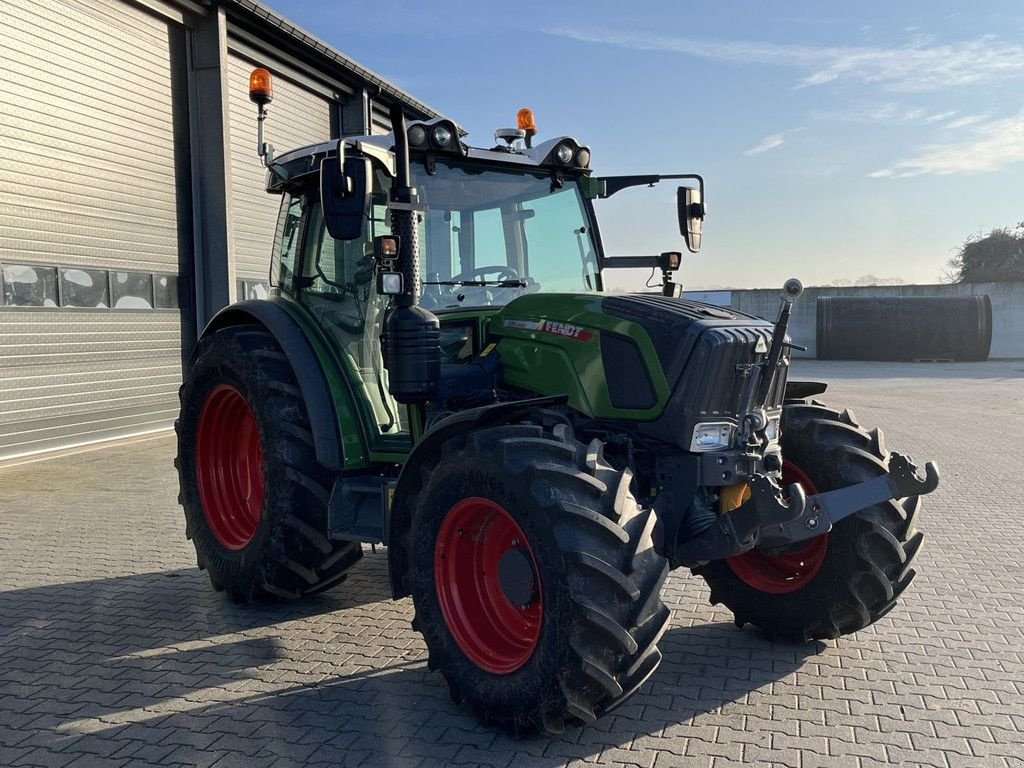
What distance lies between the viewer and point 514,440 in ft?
11.2

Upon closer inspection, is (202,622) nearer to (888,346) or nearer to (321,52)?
(321,52)

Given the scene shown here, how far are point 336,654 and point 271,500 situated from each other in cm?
84

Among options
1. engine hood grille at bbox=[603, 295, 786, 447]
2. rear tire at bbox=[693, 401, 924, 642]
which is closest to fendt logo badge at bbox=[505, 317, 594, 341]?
engine hood grille at bbox=[603, 295, 786, 447]

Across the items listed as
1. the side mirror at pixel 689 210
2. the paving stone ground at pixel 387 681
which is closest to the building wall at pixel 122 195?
the paving stone ground at pixel 387 681

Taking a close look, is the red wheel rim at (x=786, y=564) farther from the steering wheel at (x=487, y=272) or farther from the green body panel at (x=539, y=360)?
the steering wheel at (x=487, y=272)

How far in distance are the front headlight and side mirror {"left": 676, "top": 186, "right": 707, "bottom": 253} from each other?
159 centimetres

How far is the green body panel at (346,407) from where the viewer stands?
462 cm

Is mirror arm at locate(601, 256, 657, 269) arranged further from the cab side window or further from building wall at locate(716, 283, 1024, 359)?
building wall at locate(716, 283, 1024, 359)

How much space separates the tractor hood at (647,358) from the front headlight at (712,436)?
3 cm

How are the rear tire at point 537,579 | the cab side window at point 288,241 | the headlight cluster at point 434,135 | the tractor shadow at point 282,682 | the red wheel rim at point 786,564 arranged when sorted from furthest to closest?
the cab side window at point 288,241 < the headlight cluster at point 434,135 < the red wheel rim at point 786,564 < the tractor shadow at point 282,682 < the rear tire at point 537,579

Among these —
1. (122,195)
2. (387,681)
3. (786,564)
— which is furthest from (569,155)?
(122,195)

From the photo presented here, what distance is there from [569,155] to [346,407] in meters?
1.80

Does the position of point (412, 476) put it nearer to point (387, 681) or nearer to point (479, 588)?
point (479, 588)

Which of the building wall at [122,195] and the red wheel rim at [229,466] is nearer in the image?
the red wheel rim at [229,466]
